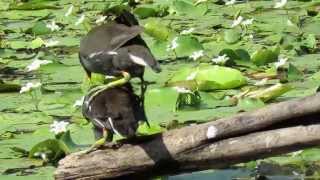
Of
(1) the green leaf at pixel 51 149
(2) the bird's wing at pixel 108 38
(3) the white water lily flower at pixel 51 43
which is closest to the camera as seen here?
(2) the bird's wing at pixel 108 38

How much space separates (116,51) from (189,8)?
3.61m

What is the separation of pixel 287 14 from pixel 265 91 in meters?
2.22

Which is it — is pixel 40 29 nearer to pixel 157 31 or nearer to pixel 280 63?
pixel 157 31

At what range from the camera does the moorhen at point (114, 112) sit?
359cm

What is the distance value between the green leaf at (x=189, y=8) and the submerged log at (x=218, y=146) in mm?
3622

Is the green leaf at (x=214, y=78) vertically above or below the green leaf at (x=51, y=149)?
below

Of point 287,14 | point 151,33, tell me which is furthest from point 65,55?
point 287,14

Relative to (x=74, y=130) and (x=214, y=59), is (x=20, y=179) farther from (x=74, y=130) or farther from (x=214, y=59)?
(x=214, y=59)

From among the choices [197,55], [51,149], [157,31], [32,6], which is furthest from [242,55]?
[32,6]

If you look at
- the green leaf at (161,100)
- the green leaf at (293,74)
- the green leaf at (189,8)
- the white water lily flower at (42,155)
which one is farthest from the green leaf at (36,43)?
the white water lily flower at (42,155)

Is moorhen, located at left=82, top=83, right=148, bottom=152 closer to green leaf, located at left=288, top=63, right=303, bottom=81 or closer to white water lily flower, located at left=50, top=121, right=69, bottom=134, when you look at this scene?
white water lily flower, located at left=50, top=121, right=69, bottom=134

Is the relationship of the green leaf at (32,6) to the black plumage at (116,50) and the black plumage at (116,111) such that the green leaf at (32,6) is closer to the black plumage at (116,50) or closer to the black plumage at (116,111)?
the black plumage at (116,50)

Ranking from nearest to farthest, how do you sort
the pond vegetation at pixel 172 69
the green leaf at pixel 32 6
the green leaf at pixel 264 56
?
the pond vegetation at pixel 172 69, the green leaf at pixel 264 56, the green leaf at pixel 32 6

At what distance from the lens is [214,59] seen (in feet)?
18.7
